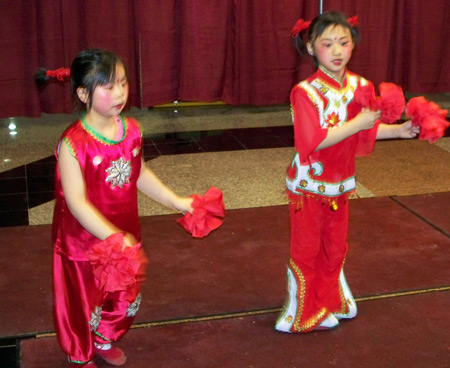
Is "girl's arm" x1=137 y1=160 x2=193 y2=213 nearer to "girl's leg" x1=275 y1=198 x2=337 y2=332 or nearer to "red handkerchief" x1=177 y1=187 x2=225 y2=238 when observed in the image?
"red handkerchief" x1=177 y1=187 x2=225 y2=238

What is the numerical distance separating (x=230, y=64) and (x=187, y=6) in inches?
23.2

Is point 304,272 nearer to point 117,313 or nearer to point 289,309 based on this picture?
point 289,309

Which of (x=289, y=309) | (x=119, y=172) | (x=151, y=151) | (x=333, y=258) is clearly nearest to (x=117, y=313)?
(x=119, y=172)

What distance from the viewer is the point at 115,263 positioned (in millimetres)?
1787

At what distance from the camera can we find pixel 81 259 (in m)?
2.07

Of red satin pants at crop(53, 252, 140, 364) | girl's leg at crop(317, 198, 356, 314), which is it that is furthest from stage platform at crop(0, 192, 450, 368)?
red satin pants at crop(53, 252, 140, 364)

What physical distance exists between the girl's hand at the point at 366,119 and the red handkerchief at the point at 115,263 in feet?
2.59

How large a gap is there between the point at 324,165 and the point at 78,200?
82cm

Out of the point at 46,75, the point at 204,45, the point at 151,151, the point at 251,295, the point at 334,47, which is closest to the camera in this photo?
the point at 46,75

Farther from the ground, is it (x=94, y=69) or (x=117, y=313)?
(x=94, y=69)

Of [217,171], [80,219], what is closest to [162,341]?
[80,219]

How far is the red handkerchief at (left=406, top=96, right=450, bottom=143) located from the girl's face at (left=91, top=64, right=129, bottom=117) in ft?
2.92

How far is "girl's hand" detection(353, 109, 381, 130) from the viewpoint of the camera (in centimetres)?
210

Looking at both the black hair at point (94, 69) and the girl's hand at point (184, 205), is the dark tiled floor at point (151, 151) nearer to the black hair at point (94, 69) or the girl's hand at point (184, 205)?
the girl's hand at point (184, 205)
